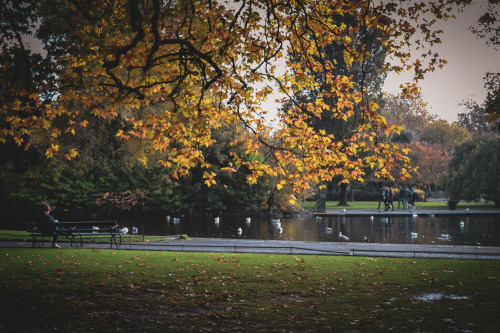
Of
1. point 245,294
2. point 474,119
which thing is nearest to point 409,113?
point 474,119

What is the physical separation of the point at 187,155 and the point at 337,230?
17.6 m

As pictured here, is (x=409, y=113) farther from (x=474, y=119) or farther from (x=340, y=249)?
(x=340, y=249)

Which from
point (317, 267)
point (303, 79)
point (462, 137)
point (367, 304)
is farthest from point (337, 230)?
point (462, 137)

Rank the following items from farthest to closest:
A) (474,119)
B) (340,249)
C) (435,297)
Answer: (474,119)
(340,249)
(435,297)

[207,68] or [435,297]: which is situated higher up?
[207,68]

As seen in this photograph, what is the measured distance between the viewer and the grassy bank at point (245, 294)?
21.2ft

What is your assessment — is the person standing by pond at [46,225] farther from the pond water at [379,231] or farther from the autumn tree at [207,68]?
the pond water at [379,231]

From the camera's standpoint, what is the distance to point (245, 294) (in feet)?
27.0

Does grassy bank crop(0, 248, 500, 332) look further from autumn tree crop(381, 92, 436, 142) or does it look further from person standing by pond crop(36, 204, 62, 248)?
autumn tree crop(381, 92, 436, 142)

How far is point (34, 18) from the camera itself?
10.5 meters

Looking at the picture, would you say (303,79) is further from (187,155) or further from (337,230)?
(337,230)

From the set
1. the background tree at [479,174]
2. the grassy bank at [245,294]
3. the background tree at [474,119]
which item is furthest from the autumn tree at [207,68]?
the background tree at [474,119]

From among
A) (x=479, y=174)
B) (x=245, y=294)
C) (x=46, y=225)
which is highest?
(x=479, y=174)

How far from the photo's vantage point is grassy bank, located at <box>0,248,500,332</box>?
6461 millimetres
